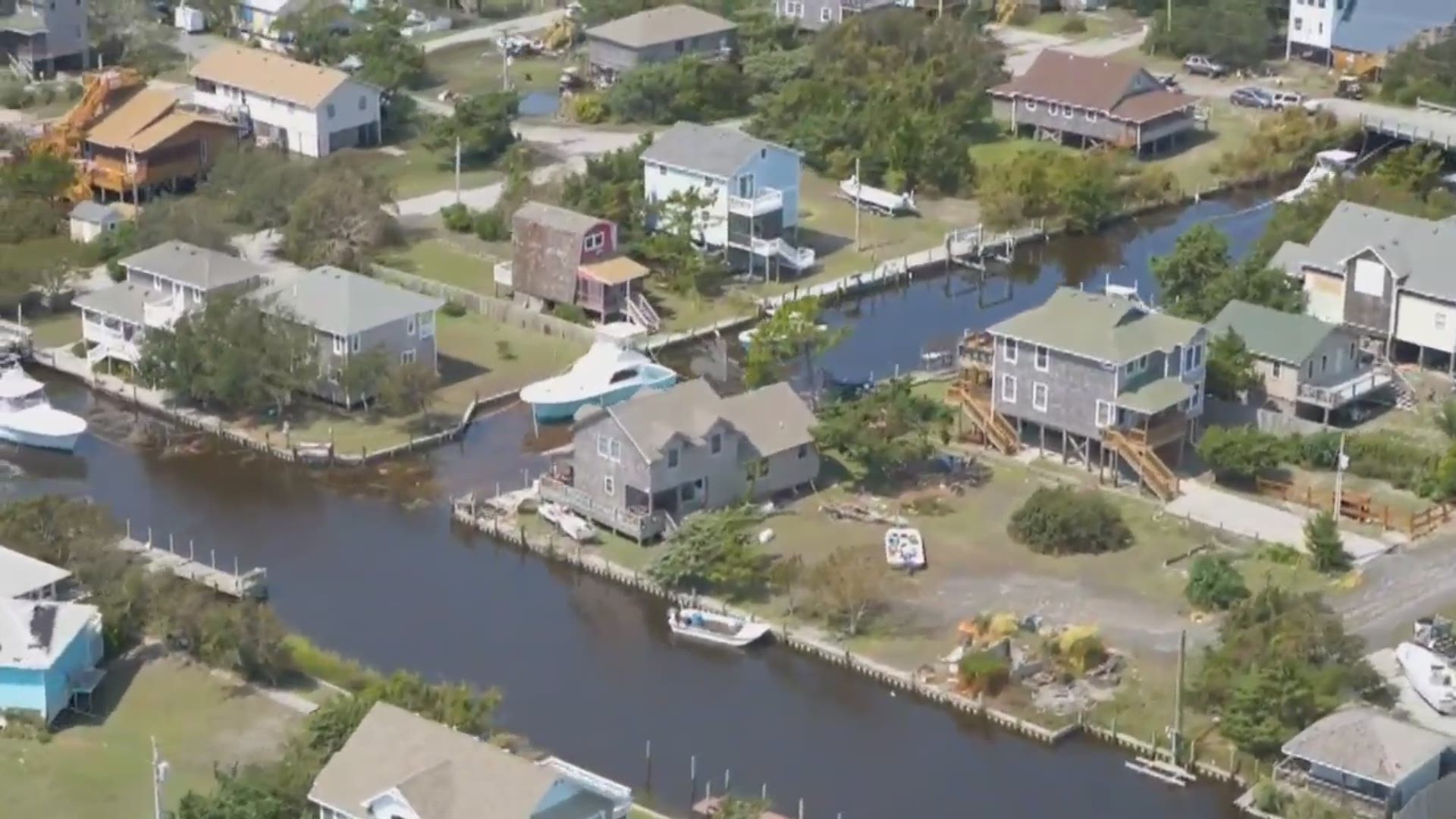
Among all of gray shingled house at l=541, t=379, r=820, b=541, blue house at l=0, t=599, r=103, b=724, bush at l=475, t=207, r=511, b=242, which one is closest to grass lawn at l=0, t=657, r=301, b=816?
blue house at l=0, t=599, r=103, b=724

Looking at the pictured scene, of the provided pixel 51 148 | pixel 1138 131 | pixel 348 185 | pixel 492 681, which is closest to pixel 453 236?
pixel 348 185

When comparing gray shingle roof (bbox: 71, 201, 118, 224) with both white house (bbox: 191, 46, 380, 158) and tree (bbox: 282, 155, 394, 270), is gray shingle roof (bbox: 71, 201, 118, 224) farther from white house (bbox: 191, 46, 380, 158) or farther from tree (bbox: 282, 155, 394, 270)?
white house (bbox: 191, 46, 380, 158)

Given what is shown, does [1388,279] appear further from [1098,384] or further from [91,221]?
[91,221]

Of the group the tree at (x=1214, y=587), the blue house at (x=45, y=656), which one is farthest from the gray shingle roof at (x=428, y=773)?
the tree at (x=1214, y=587)

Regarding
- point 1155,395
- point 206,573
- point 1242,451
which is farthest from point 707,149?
point 206,573

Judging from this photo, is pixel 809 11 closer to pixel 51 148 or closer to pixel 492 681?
pixel 51 148
